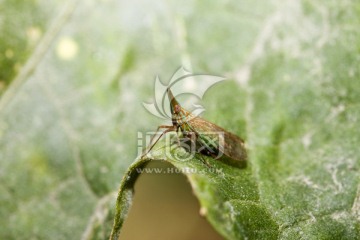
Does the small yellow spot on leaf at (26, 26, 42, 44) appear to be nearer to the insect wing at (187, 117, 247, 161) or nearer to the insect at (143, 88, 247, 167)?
the insect at (143, 88, 247, 167)

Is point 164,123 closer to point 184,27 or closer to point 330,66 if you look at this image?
point 184,27

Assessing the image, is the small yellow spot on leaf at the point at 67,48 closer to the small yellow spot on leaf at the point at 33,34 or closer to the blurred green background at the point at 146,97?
the blurred green background at the point at 146,97

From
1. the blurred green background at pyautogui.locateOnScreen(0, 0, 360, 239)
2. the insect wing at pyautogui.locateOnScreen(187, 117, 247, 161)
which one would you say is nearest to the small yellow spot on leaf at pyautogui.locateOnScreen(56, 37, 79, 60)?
the blurred green background at pyautogui.locateOnScreen(0, 0, 360, 239)

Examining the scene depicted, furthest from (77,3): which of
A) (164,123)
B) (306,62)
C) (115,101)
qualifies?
(306,62)

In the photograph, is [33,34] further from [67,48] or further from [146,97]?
[146,97]

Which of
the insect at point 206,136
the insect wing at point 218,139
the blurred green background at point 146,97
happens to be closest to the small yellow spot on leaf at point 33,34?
the blurred green background at point 146,97

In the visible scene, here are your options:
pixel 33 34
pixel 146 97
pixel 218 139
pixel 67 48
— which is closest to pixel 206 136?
pixel 218 139
